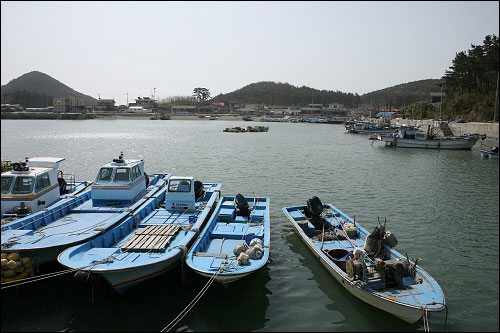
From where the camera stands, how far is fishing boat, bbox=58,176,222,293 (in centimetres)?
1076

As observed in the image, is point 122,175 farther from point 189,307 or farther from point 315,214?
point 315,214

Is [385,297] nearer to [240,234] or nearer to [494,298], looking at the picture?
[494,298]

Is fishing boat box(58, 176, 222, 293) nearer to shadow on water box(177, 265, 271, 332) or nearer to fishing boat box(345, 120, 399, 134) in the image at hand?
shadow on water box(177, 265, 271, 332)

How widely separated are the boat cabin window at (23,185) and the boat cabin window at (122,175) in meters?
3.57

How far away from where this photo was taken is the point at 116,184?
54.8 feet

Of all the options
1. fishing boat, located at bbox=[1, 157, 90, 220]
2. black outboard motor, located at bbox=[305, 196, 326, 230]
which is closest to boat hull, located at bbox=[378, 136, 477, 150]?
black outboard motor, located at bbox=[305, 196, 326, 230]

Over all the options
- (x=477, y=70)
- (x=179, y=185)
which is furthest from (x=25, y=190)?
(x=477, y=70)

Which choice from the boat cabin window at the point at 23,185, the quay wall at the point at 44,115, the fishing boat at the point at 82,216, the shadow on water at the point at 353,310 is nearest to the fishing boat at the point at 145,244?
the fishing boat at the point at 82,216

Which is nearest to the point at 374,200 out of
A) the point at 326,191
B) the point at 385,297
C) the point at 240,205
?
the point at 326,191

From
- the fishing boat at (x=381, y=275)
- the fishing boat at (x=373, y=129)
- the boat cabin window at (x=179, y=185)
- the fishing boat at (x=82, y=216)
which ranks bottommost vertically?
the fishing boat at (x=381, y=275)

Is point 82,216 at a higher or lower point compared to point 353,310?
higher

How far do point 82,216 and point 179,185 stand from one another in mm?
4321

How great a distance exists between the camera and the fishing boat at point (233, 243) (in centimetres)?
1116

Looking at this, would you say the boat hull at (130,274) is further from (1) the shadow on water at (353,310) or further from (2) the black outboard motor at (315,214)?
(2) the black outboard motor at (315,214)
